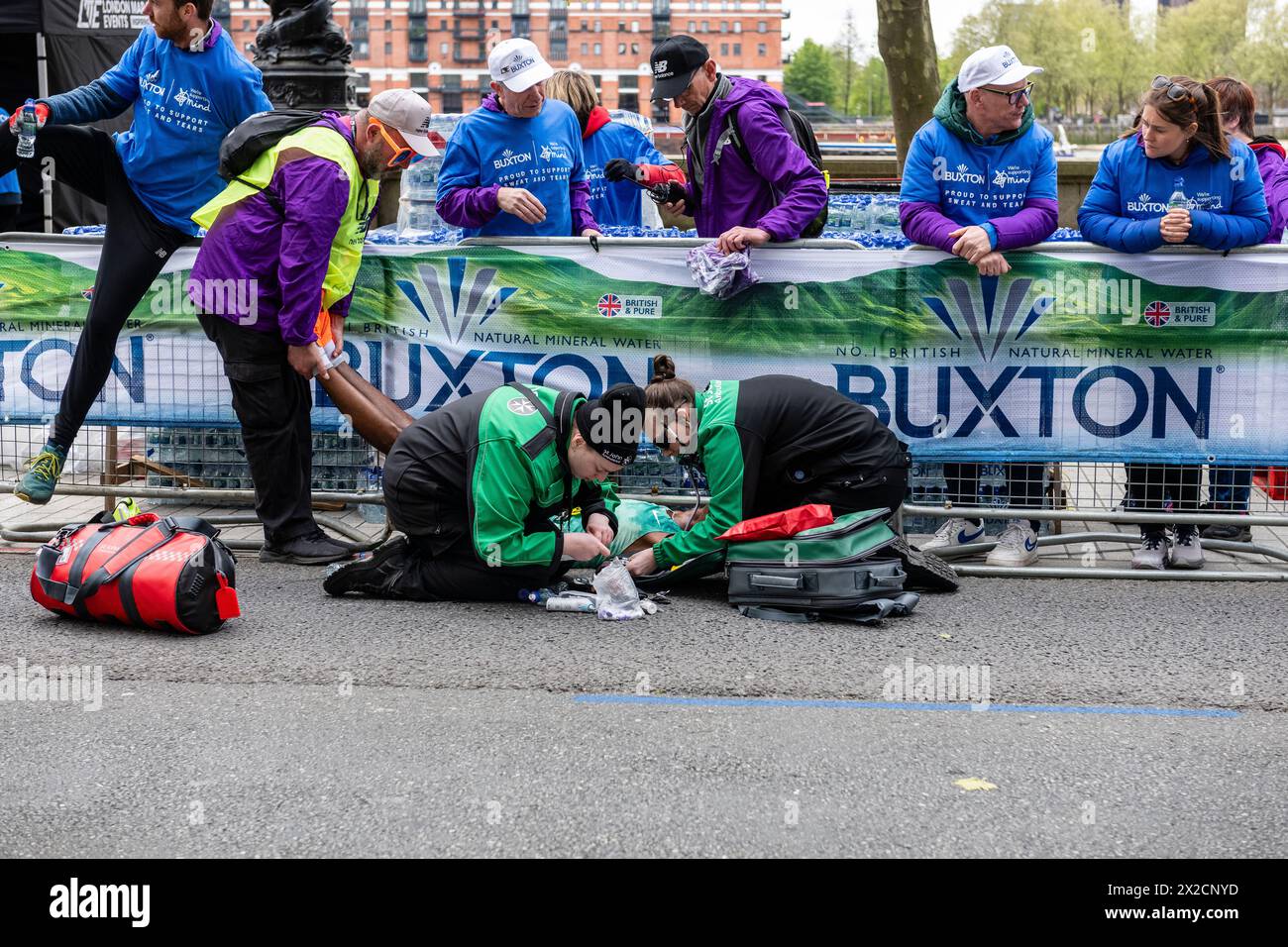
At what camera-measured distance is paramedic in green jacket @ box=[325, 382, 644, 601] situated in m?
5.59

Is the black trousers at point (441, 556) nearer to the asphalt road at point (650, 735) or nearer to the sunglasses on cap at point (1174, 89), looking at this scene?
the asphalt road at point (650, 735)

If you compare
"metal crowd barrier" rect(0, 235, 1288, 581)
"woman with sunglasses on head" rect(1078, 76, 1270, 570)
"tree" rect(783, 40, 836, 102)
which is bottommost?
"metal crowd barrier" rect(0, 235, 1288, 581)

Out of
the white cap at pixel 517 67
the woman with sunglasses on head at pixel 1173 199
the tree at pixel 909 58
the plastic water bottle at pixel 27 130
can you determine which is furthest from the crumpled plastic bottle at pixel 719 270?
the tree at pixel 909 58

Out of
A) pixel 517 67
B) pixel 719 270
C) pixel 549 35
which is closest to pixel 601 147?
pixel 517 67

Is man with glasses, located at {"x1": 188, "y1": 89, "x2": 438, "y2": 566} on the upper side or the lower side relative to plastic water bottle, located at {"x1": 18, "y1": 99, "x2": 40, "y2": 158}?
lower

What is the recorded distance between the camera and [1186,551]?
22.2ft

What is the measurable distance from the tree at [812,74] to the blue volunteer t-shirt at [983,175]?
12961 centimetres

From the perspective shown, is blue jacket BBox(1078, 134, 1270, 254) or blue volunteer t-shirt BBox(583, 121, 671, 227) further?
blue volunteer t-shirt BBox(583, 121, 671, 227)

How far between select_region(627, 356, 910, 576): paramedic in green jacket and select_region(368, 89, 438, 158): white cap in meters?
1.51

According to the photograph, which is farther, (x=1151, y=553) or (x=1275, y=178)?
(x=1275, y=178)

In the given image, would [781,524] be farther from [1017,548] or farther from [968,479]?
[1017,548]

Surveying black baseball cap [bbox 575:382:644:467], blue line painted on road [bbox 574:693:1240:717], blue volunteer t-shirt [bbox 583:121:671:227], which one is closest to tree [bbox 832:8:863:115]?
blue volunteer t-shirt [bbox 583:121:671:227]

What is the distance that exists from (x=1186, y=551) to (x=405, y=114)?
13.2 feet

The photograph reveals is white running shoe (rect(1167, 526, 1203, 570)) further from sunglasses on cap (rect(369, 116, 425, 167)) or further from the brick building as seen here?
the brick building
